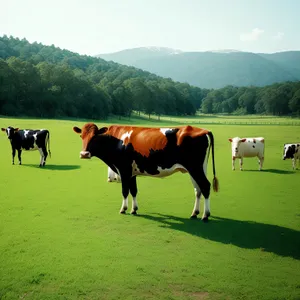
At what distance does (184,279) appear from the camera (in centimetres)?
613

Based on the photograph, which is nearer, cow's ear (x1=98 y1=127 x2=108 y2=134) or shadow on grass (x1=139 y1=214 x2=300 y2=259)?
shadow on grass (x1=139 y1=214 x2=300 y2=259)

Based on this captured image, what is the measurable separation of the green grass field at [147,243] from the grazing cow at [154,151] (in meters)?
1.04

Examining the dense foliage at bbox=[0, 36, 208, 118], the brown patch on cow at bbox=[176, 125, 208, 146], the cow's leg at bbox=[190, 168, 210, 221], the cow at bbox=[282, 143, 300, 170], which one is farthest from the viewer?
the dense foliage at bbox=[0, 36, 208, 118]

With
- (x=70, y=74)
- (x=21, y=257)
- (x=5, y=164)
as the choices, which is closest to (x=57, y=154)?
(x=5, y=164)

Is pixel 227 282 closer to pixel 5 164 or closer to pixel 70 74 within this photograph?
pixel 5 164

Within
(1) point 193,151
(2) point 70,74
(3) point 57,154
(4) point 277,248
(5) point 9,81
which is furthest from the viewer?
(2) point 70,74

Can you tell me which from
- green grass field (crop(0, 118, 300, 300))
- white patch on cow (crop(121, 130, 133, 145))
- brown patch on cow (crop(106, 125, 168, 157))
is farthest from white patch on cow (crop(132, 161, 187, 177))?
green grass field (crop(0, 118, 300, 300))

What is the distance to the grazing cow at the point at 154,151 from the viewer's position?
9.38 m

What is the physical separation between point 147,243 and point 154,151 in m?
2.77

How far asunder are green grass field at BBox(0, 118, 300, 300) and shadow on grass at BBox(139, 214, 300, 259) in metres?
0.02

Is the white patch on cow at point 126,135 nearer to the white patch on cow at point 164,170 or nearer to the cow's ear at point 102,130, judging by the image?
the cow's ear at point 102,130

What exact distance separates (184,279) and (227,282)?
73 centimetres

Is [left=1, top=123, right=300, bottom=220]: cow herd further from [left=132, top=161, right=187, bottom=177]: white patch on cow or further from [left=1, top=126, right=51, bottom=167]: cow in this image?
[left=1, top=126, right=51, bottom=167]: cow

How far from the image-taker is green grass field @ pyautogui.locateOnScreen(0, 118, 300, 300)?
5867 mm
